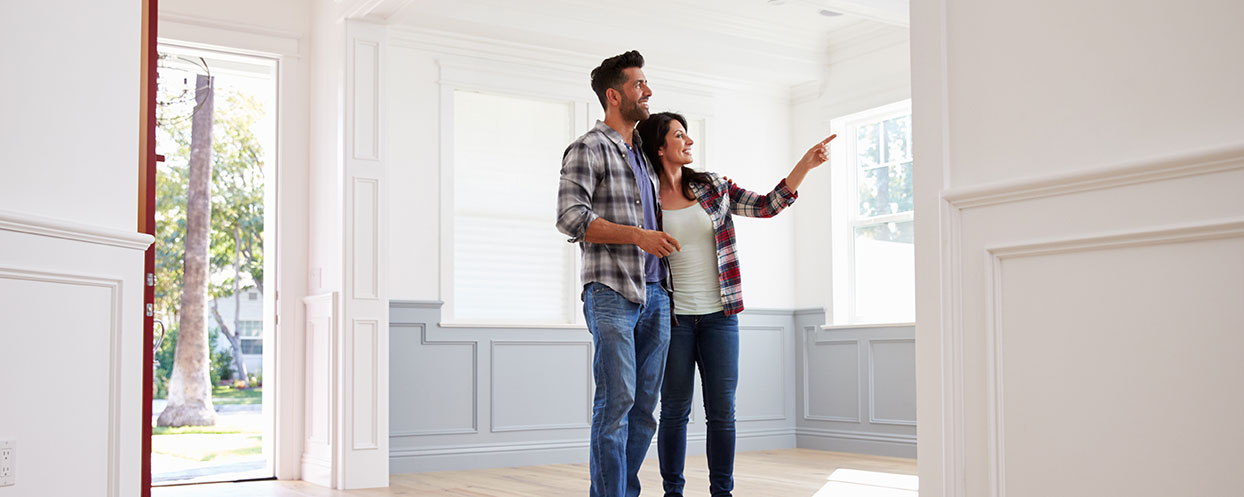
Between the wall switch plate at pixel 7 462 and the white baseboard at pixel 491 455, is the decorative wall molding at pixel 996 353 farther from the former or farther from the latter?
the white baseboard at pixel 491 455

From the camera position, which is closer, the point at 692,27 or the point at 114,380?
the point at 114,380

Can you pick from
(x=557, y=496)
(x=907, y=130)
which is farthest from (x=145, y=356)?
(x=907, y=130)

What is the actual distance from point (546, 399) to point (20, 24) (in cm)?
387

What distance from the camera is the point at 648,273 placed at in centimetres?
287

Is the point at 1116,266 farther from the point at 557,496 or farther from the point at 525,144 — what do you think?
the point at 525,144

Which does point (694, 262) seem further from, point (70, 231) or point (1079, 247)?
point (70, 231)

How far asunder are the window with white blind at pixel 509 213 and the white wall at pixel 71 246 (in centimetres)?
291

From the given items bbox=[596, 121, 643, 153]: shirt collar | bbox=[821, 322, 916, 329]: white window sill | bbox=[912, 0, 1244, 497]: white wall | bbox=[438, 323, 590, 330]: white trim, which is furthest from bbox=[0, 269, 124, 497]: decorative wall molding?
bbox=[821, 322, 916, 329]: white window sill

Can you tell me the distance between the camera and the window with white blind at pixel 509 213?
570 cm

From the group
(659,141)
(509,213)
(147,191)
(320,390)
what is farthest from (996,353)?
(509,213)

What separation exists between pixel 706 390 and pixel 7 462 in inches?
69.6

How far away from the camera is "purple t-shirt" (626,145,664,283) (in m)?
2.88

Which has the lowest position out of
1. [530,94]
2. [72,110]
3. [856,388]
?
[856,388]

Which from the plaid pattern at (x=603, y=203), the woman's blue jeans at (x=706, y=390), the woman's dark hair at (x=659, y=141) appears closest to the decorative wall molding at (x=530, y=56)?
the woman's dark hair at (x=659, y=141)
